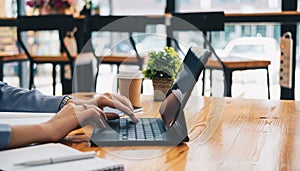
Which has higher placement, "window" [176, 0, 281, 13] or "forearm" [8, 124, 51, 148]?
"window" [176, 0, 281, 13]

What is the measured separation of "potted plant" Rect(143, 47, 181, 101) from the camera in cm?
147

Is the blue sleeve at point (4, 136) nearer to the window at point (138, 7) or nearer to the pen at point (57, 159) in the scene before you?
the pen at point (57, 159)

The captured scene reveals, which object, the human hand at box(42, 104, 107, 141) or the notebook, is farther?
the human hand at box(42, 104, 107, 141)

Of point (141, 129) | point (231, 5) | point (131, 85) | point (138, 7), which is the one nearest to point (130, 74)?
point (131, 85)

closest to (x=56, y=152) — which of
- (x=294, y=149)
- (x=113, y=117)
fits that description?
(x=113, y=117)

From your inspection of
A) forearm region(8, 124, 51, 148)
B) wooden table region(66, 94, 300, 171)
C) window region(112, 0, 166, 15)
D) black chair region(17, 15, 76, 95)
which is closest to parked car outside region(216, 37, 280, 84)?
window region(112, 0, 166, 15)

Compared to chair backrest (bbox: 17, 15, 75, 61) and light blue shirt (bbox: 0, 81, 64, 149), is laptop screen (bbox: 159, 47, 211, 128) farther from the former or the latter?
chair backrest (bbox: 17, 15, 75, 61)

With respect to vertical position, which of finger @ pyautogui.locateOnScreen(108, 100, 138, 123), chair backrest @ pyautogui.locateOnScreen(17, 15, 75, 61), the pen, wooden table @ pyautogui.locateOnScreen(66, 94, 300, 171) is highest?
chair backrest @ pyautogui.locateOnScreen(17, 15, 75, 61)

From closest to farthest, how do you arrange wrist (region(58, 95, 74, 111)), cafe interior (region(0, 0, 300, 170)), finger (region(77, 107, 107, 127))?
cafe interior (region(0, 0, 300, 170)), finger (region(77, 107, 107, 127)), wrist (region(58, 95, 74, 111))

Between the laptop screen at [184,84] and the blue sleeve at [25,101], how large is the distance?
40 cm

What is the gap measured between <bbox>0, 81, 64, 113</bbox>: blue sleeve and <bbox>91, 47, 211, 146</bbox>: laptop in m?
0.26

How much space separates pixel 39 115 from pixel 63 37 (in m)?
3.13

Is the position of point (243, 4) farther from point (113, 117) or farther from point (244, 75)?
point (113, 117)

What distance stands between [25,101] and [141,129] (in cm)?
44
